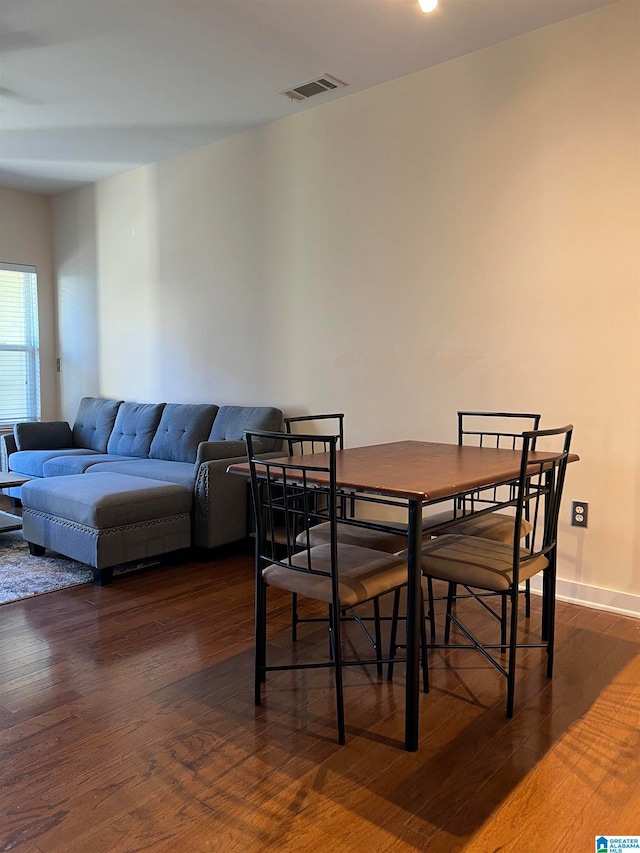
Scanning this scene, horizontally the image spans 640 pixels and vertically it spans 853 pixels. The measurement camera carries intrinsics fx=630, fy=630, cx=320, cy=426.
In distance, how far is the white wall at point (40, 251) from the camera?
5953 mm

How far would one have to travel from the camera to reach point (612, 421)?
2945 mm

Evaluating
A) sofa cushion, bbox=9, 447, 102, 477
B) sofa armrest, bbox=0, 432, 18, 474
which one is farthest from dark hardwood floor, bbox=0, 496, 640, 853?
sofa armrest, bbox=0, 432, 18, 474

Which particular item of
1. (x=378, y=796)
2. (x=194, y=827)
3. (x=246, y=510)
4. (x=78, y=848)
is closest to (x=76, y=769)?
(x=78, y=848)

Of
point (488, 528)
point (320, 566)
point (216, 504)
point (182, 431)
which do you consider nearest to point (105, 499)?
point (216, 504)

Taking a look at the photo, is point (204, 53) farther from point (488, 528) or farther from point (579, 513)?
point (579, 513)

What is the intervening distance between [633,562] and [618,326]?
43.3 inches

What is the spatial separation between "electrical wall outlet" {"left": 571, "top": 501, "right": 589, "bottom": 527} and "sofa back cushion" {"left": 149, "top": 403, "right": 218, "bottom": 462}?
2.53 metres

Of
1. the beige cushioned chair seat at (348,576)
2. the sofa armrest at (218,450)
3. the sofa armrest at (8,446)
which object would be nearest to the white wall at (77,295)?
the sofa armrest at (8,446)

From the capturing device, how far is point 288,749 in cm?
184

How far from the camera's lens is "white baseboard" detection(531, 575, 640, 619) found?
2932 millimetres

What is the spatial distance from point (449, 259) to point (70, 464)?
2981mm

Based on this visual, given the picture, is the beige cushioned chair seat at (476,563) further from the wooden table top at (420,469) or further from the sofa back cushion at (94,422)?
the sofa back cushion at (94,422)

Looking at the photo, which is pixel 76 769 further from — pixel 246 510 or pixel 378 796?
pixel 246 510

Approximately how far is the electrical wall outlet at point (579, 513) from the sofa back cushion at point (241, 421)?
1856 millimetres
